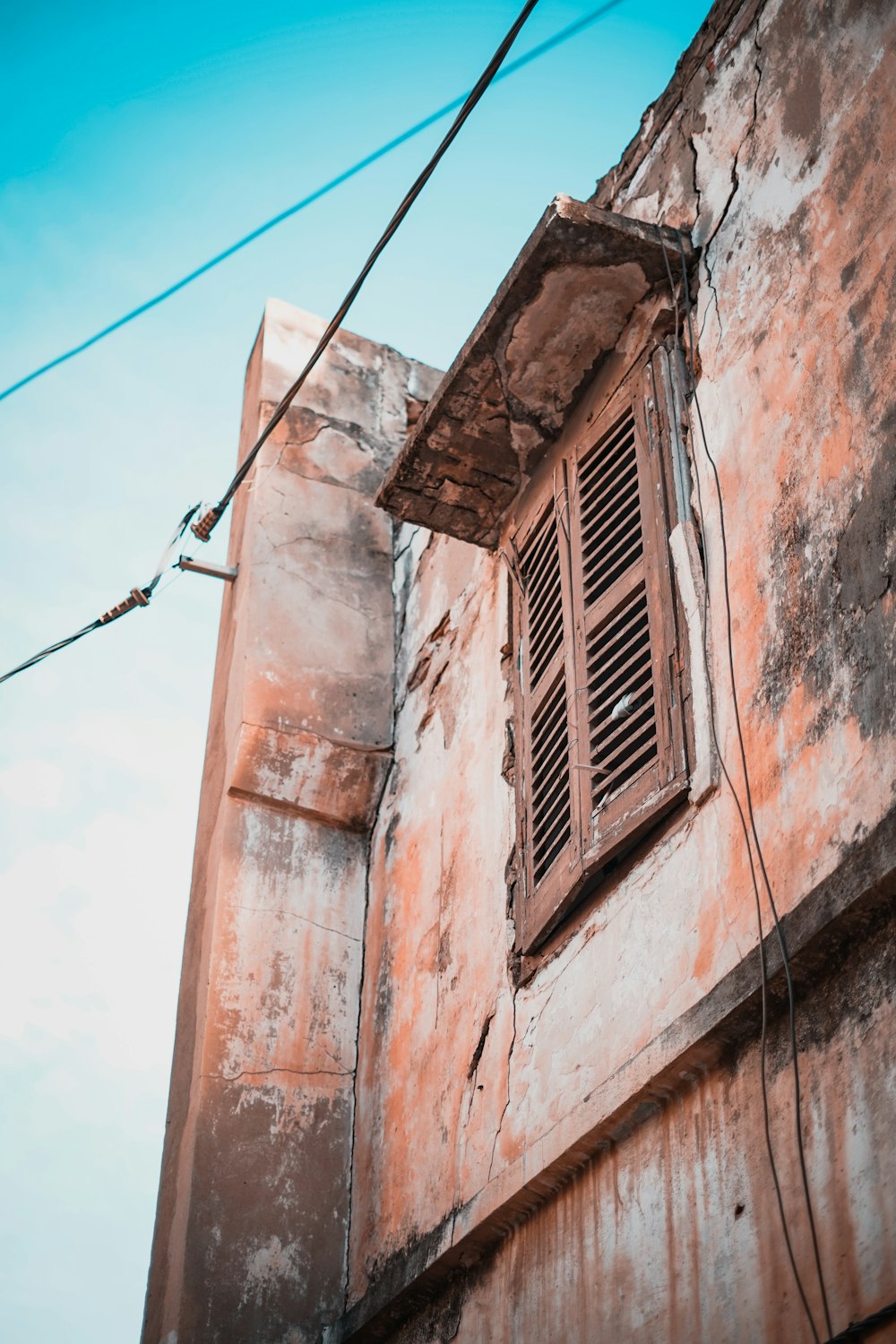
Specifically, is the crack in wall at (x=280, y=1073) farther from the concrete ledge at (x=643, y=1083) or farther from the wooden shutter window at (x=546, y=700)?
the wooden shutter window at (x=546, y=700)

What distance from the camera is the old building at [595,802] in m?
3.85

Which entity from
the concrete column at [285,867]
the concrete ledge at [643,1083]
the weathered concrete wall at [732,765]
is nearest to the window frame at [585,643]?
the weathered concrete wall at [732,765]

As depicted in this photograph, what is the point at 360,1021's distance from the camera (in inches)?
271

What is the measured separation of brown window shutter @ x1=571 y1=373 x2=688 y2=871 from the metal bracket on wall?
2.78 meters

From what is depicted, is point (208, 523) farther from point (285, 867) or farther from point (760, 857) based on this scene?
point (760, 857)

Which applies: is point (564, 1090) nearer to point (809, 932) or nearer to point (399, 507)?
point (809, 932)

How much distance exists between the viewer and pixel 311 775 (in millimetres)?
7348

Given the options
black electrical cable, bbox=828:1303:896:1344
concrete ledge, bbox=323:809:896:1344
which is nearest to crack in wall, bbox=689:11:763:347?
concrete ledge, bbox=323:809:896:1344

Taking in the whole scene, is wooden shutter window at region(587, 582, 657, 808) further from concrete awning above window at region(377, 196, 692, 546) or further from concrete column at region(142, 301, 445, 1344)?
concrete column at region(142, 301, 445, 1344)

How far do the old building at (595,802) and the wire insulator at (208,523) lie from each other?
202mm

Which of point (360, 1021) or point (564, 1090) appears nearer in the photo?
point (564, 1090)

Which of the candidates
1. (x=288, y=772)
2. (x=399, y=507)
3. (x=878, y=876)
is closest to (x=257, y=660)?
(x=288, y=772)

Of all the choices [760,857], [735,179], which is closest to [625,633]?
[760,857]

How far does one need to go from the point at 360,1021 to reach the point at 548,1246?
229cm
